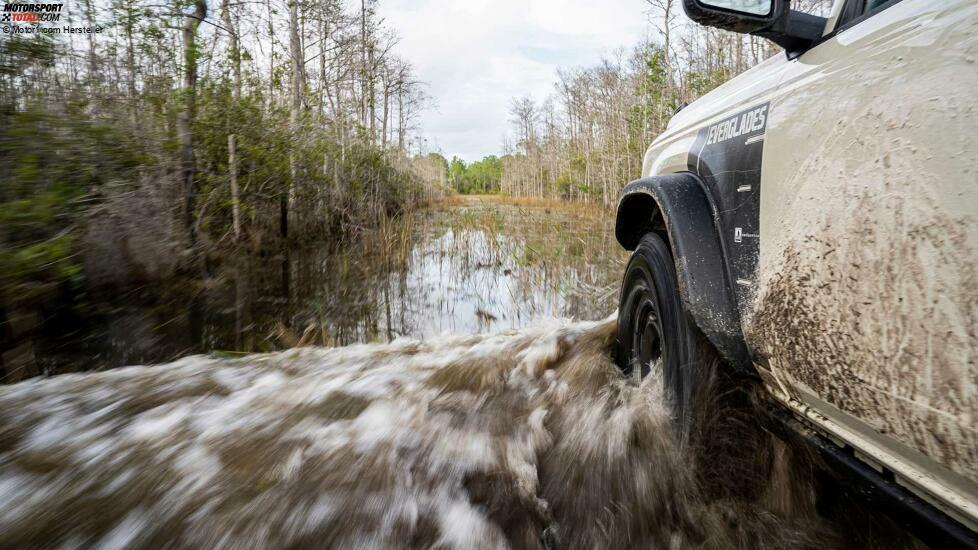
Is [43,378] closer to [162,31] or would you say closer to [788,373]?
[788,373]

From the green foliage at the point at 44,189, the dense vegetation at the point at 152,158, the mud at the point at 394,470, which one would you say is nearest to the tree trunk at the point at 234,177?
the dense vegetation at the point at 152,158

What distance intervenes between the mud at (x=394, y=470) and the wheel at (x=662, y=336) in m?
0.13

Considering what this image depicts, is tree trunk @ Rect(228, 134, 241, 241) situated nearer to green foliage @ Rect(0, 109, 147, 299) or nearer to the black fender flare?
green foliage @ Rect(0, 109, 147, 299)

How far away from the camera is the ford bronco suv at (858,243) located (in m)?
0.82

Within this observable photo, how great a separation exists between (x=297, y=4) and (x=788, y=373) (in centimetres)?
1225

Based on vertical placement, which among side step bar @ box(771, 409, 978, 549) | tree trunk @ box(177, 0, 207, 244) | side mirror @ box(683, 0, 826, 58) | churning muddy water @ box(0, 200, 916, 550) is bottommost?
churning muddy water @ box(0, 200, 916, 550)

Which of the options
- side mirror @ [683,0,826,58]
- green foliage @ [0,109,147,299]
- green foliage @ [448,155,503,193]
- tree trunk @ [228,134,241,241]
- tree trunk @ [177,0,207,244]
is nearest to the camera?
side mirror @ [683,0,826,58]

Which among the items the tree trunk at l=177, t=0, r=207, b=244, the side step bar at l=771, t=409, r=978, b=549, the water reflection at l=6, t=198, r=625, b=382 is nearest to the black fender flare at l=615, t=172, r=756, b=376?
the side step bar at l=771, t=409, r=978, b=549

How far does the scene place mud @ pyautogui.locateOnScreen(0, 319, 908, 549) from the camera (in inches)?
65.4

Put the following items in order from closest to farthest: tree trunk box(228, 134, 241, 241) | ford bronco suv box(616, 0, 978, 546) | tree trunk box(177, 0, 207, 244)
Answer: ford bronco suv box(616, 0, 978, 546) → tree trunk box(177, 0, 207, 244) → tree trunk box(228, 134, 241, 241)

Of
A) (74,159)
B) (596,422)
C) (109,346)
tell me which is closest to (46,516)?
(596,422)

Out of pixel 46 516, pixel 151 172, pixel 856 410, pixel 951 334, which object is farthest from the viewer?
pixel 151 172

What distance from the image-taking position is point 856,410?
1.04 m

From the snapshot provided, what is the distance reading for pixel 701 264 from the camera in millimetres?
1638
